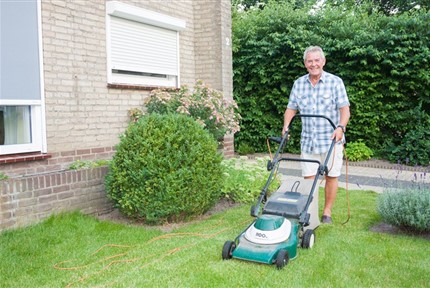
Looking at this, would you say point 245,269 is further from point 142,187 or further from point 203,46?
point 203,46

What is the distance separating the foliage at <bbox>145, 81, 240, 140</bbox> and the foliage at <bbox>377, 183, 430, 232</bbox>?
3.20 m

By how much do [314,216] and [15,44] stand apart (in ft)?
13.3

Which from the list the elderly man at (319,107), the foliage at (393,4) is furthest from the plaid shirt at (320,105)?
the foliage at (393,4)

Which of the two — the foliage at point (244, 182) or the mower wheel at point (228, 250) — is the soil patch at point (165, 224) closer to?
the foliage at point (244, 182)

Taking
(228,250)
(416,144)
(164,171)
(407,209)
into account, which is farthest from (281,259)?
(416,144)

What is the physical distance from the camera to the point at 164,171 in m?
5.03

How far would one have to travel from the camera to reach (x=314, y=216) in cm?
465

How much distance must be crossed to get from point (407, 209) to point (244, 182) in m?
A: 2.34

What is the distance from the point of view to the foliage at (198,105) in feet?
24.6

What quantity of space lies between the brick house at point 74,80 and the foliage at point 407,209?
3.29 meters

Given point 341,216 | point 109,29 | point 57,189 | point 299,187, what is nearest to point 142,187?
point 57,189

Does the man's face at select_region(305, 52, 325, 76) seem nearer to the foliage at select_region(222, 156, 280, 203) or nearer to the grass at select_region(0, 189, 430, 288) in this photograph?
the grass at select_region(0, 189, 430, 288)

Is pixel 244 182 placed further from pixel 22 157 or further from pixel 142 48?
pixel 142 48

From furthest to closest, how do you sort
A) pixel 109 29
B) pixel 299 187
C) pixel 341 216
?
pixel 109 29 < pixel 341 216 < pixel 299 187
